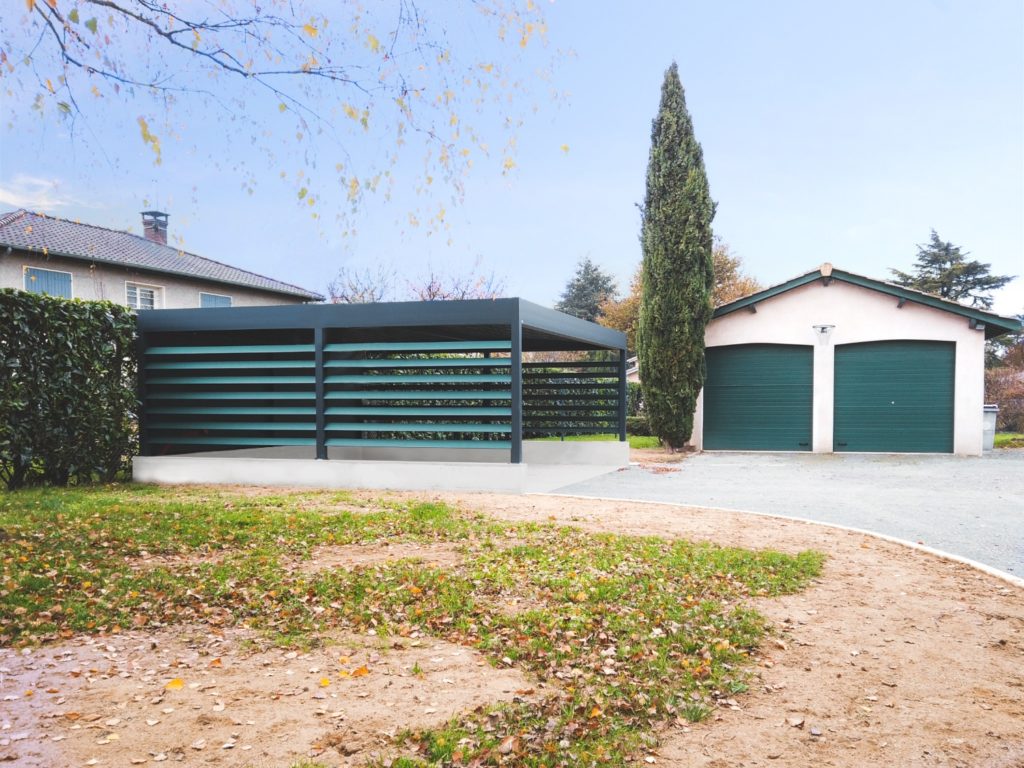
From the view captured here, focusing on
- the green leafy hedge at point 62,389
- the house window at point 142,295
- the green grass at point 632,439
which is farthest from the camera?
the house window at point 142,295

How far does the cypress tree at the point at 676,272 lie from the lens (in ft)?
58.1

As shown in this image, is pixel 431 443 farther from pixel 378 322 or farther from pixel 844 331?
pixel 844 331

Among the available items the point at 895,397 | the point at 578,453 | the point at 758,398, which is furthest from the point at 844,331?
the point at 578,453

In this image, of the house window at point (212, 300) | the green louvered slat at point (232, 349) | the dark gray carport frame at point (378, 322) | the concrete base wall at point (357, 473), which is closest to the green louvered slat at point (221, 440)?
the concrete base wall at point (357, 473)

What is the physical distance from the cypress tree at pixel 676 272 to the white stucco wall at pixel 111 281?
14.4 m

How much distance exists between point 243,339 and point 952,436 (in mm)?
15614

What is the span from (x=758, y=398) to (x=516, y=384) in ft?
33.2

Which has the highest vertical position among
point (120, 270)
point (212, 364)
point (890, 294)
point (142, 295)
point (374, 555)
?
point (120, 270)

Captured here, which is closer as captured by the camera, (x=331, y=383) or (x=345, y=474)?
(x=345, y=474)

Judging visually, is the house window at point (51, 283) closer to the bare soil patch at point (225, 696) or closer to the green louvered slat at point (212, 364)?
the green louvered slat at point (212, 364)

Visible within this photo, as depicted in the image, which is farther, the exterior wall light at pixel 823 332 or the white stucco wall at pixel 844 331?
the exterior wall light at pixel 823 332

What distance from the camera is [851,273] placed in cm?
1736

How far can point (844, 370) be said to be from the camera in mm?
17656

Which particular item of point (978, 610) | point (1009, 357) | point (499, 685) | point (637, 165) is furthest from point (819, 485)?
point (1009, 357)
